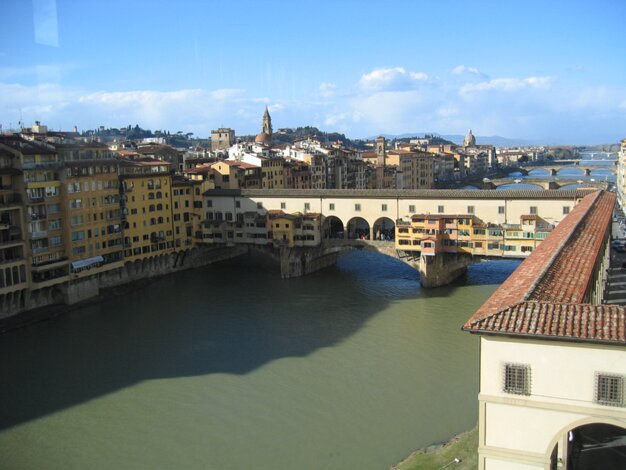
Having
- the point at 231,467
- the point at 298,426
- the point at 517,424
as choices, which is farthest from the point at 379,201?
the point at 517,424

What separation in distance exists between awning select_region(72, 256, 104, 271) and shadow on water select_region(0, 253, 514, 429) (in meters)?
1.51

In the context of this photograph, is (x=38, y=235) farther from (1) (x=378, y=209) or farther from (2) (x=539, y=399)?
(2) (x=539, y=399)

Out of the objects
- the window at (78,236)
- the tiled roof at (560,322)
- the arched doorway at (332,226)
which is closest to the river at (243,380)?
the window at (78,236)

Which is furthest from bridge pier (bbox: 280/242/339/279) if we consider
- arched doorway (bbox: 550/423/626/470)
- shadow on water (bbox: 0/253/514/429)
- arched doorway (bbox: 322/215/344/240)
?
arched doorway (bbox: 550/423/626/470)

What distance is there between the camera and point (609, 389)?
7.23m

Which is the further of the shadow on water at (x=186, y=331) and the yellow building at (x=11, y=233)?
the yellow building at (x=11, y=233)

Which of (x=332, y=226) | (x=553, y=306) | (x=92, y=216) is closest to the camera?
(x=553, y=306)

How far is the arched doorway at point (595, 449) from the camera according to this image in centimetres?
912

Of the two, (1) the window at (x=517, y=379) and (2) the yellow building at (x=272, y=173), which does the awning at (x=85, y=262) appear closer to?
(2) the yellow building at (x=272, y=173)

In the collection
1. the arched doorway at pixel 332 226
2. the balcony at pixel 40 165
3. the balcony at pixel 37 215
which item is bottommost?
the arched doorway at pixel 332 226

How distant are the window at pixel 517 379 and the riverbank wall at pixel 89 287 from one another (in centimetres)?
1595

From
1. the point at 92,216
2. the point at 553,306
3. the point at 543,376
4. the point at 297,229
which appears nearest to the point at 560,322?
the point at 553,306

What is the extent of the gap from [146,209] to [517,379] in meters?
20.8

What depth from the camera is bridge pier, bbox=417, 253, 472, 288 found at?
2347 centimetres
